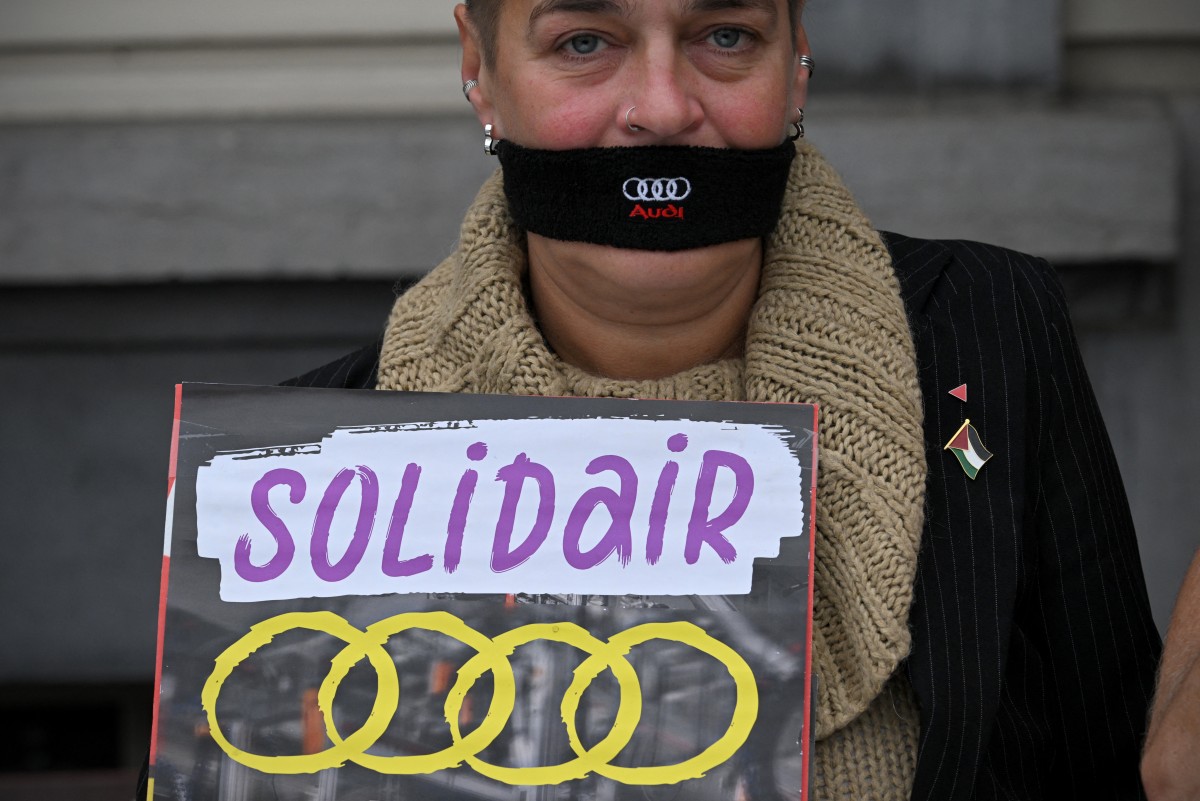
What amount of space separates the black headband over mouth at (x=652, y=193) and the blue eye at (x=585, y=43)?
0.12m

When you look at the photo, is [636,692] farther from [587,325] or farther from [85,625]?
[85,625]

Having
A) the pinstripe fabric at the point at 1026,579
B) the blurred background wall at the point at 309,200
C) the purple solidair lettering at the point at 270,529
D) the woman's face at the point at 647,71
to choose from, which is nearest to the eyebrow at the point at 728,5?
the woman's face at the point at 647,71

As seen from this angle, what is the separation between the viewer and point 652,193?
182 centimetres

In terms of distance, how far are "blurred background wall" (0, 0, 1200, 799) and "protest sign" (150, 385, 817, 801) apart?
7.44 ft

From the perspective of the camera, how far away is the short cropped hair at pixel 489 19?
1.94 metres

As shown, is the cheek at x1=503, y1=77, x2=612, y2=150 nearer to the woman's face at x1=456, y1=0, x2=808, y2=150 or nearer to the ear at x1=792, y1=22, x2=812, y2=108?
the woman's face at x1=456, y1=0, x2=808, y2=150

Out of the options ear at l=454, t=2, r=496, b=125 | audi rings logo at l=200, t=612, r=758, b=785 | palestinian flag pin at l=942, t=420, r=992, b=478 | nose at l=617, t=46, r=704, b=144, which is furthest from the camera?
ear at l=454, t=2, r=496, b=125

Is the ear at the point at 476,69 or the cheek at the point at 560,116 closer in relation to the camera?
the cheek at the point at 560,116

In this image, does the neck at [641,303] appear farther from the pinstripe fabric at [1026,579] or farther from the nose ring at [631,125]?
the pinstripe fabric at [1026,579]

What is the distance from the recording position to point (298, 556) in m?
1.69

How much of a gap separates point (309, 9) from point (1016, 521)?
2.86m

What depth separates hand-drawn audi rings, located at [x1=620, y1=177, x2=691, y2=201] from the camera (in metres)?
1.81

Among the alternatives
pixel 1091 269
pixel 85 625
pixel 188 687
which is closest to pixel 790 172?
pixel 188 687

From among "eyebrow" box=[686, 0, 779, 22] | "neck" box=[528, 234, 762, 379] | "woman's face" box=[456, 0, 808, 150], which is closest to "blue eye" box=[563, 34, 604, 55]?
"woman's face" box=[456, 0, 808, 150]
